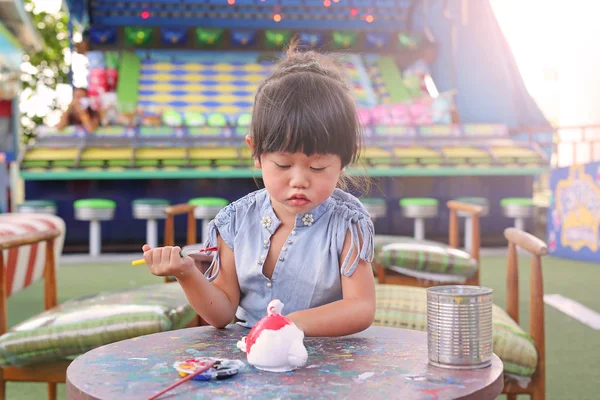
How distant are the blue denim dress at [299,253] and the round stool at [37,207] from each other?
5986mm

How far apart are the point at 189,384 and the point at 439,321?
0.39m

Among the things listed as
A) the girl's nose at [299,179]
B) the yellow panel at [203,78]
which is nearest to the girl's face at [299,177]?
the girl's nose at [299,179]

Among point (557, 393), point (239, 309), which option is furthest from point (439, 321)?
point (557, 393)

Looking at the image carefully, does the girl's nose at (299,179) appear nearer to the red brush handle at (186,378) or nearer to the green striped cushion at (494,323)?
the red brush handle at (186,378)

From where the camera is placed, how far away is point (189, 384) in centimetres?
97

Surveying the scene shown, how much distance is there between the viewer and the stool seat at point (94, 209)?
7039 millimetres

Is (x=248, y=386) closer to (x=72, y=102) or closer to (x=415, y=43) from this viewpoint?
(x=72, y=102)

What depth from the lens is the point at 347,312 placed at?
131 centimetres

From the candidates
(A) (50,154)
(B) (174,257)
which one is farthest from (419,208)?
(B) (174,257)

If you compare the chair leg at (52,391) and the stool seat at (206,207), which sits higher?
the stool seat at (206,207)

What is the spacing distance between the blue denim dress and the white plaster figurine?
333mm

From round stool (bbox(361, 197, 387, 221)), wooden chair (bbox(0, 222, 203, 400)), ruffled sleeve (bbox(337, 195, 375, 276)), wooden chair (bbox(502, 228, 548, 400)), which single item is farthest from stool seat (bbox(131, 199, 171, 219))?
ruffled sleeve (bbox(337, 195, 375, 276))

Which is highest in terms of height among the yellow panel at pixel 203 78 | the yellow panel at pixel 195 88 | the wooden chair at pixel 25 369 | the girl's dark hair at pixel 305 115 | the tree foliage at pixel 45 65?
the tree foliage at pixel 45 65

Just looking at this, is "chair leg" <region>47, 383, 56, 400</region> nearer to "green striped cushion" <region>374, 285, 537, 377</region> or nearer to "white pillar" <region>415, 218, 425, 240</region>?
"green striped cushion" <region>374, 285, 537, 377</region>
